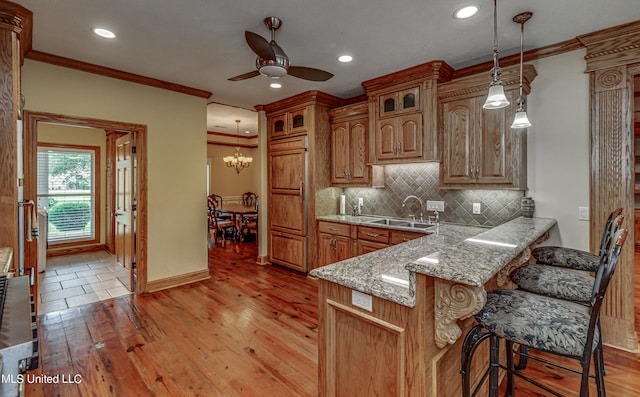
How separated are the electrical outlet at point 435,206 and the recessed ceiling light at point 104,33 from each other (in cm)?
375

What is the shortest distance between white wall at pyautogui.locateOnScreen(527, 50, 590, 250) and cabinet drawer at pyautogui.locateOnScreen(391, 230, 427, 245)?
3.93ft

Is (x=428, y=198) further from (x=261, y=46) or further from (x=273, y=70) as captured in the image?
(x=261, y=46)

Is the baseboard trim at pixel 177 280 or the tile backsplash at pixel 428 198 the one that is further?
the baseboard trim at pixel 177 280

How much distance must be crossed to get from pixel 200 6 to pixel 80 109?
2.14m

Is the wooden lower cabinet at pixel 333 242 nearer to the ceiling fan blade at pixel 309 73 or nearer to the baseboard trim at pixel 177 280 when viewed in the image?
the baseboard trim at pixel 177 280

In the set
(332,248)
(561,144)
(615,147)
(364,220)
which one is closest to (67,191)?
(332,248)

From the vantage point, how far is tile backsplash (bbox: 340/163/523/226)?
10.8 feet

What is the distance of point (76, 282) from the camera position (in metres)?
4.24

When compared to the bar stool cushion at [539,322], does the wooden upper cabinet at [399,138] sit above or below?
above

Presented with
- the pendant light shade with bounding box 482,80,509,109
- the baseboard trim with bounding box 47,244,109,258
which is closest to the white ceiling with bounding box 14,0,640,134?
the pendant light shade with bounding box 482,80,509,109

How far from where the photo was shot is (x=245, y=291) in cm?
390

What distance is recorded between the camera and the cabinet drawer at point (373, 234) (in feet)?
11.8

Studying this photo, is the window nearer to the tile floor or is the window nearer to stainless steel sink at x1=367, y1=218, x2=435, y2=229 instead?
the tile floor

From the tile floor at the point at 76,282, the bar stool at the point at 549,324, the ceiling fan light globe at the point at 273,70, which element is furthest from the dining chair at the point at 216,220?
the bar stool at the point at 549,324
